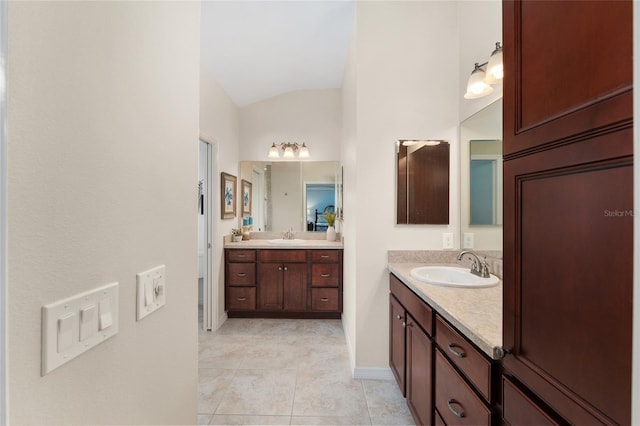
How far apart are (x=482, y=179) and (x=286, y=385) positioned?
1.99m

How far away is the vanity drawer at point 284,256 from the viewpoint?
10.9 feet

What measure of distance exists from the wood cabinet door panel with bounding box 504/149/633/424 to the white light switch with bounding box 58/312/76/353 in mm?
948

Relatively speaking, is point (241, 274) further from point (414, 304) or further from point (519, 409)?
point (519, 409)

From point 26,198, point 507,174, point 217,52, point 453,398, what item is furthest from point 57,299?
point 217,52

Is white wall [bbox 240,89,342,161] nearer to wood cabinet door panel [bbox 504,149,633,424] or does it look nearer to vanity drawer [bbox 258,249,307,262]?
vanity drawer [bbox 258,249,307,262]

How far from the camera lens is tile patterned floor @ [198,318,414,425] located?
6.00 feet

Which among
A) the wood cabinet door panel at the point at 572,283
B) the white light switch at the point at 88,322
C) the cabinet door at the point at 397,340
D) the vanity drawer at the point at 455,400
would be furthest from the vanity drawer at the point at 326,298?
the white light switch at the point at 88,322

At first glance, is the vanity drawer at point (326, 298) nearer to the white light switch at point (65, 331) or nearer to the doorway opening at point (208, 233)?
the doorway opening at point (208, 233)

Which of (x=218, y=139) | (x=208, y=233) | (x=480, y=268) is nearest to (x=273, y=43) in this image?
(x=218, y=139)

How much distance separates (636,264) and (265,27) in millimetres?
2717

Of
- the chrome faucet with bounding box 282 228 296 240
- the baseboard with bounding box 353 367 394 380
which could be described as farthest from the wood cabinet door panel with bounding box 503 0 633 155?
the chrome faucet with bounding box 282 228 296 240

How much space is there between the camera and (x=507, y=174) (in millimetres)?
837

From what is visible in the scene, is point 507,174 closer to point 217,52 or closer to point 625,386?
point 625,386

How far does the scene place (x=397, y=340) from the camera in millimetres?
1990
